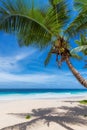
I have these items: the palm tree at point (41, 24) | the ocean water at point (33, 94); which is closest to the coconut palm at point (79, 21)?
the palm tree at point (41, 24)

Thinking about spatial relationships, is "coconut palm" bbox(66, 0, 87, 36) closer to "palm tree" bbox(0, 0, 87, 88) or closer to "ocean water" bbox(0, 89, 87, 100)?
"palm tree" bbox(0, 0, 87, 88)

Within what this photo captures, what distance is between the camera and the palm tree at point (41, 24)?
8922 millimetres

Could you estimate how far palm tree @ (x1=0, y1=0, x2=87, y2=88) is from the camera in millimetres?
8922

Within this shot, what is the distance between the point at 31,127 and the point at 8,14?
4.19 metres

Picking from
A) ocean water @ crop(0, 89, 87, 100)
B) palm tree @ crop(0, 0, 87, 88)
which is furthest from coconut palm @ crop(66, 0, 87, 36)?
ocean water @ crop(0, 89, 87, 100)

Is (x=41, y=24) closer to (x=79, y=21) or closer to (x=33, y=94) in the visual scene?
(x=79, y=21)

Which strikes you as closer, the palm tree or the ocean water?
the palm tree

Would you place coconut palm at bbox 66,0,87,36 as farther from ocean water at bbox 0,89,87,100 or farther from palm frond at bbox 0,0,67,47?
ocean water at bbox 0,89,87,100

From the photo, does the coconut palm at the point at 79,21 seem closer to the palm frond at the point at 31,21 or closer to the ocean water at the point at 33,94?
the palm frond at the point at 31,21

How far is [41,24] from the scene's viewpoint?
9.29 meters

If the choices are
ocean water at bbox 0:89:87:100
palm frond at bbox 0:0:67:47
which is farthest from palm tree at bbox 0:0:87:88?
ocean water at bbox 0:89:87:100

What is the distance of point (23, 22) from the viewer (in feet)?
30.2

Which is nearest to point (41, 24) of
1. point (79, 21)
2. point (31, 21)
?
point (31, 21)

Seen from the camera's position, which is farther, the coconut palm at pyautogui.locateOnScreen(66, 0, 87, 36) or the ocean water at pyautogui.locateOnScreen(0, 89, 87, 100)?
the ocean water at pyautogui.locateOnScreen(0, 89, 87, 100)
